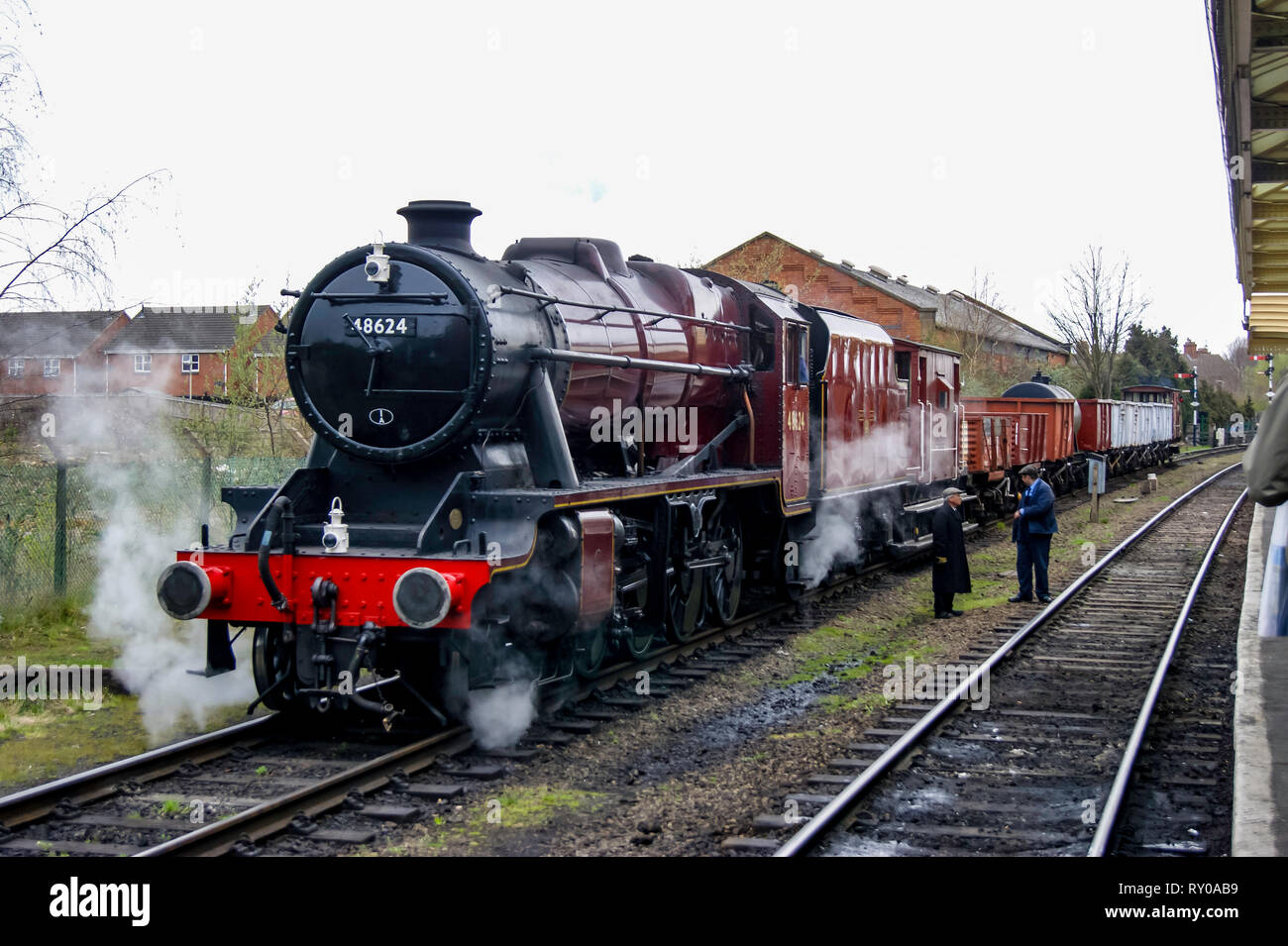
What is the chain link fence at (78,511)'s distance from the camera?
35.0ft

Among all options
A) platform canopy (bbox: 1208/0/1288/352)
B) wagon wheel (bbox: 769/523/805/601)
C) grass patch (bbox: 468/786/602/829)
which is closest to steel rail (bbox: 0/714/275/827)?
grass patch (bbox: 468/786/602/829)

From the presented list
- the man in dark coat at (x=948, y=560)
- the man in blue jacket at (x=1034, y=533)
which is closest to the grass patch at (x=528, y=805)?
the man in dark coat at (x=948, y=560)

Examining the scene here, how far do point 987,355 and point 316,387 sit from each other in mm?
43223

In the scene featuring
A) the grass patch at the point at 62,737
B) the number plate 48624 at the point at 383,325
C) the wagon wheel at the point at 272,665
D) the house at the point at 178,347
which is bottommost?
the grass patch at the point at 62,737

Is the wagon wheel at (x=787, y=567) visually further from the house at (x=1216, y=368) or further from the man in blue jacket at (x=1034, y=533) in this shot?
the house at (x=1216, y=368)

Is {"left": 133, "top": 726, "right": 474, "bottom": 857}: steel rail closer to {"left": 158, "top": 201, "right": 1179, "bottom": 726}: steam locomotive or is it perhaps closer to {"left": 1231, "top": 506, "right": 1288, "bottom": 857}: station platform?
{"left": 158, "top": 201, "right": 1179, "bottom": 726}: steam locomotive

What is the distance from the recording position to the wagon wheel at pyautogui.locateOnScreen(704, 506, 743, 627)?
10859 mm

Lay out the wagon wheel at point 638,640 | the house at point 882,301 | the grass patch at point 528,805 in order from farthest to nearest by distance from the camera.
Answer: the house at point 882,301 < the wagon wheel at point 638,640 < the grass patch at point 528,805

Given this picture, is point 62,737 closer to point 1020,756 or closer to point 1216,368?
point 1020,756

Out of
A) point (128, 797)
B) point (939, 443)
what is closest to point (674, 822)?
point (128, 797)

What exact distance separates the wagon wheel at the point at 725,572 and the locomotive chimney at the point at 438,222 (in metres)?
3.78

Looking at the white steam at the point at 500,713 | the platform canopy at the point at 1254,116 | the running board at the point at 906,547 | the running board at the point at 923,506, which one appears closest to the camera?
the white steam at the point at 500,713

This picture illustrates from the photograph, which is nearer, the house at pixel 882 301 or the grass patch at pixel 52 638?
the grass patch at pixel 52 638
